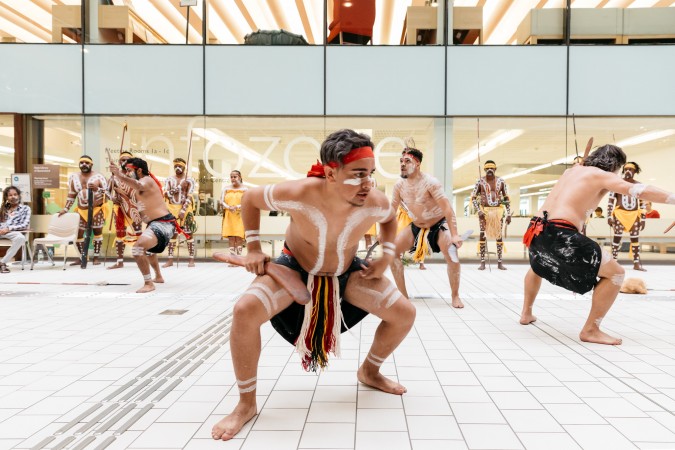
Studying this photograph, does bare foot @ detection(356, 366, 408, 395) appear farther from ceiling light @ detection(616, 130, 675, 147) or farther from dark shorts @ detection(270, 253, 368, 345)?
ceiling light @ detection(616, 130, 675, 147)

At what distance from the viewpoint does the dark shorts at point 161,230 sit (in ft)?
20.8

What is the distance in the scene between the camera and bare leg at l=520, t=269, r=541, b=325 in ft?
14.8

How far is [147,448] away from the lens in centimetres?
213

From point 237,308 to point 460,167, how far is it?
30.8ft

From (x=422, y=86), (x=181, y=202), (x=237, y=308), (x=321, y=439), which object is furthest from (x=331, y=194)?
(x=422, y=86)

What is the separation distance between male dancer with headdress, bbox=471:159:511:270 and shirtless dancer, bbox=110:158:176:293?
19.6ft

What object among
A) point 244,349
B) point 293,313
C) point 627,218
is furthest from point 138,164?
point 627,218

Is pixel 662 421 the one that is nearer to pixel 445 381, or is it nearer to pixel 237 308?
pixel 445 381

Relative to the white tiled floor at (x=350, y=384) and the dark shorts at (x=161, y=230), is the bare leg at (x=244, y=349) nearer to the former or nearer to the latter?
the white tiled floor at (x=350, y=384)

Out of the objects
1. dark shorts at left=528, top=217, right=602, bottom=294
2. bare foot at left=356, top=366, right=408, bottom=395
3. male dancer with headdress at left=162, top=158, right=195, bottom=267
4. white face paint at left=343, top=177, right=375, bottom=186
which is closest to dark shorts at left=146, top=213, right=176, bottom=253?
male dancer with headdress at left=162, top=158, right=195, bottom=267

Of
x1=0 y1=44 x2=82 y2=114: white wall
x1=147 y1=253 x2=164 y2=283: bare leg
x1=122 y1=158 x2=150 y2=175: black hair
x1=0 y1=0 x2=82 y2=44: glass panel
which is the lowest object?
x1=147 y1=253 x2=164 y2=283: bare leg

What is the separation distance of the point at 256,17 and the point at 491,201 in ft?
21.3

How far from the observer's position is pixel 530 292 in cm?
458

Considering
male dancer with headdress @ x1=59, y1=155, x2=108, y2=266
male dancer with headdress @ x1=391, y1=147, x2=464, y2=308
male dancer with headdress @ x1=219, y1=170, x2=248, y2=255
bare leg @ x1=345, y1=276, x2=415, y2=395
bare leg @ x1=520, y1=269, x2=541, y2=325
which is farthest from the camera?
male dancer with headdress @ x1=219, y1=170, x2=248, y2=255
